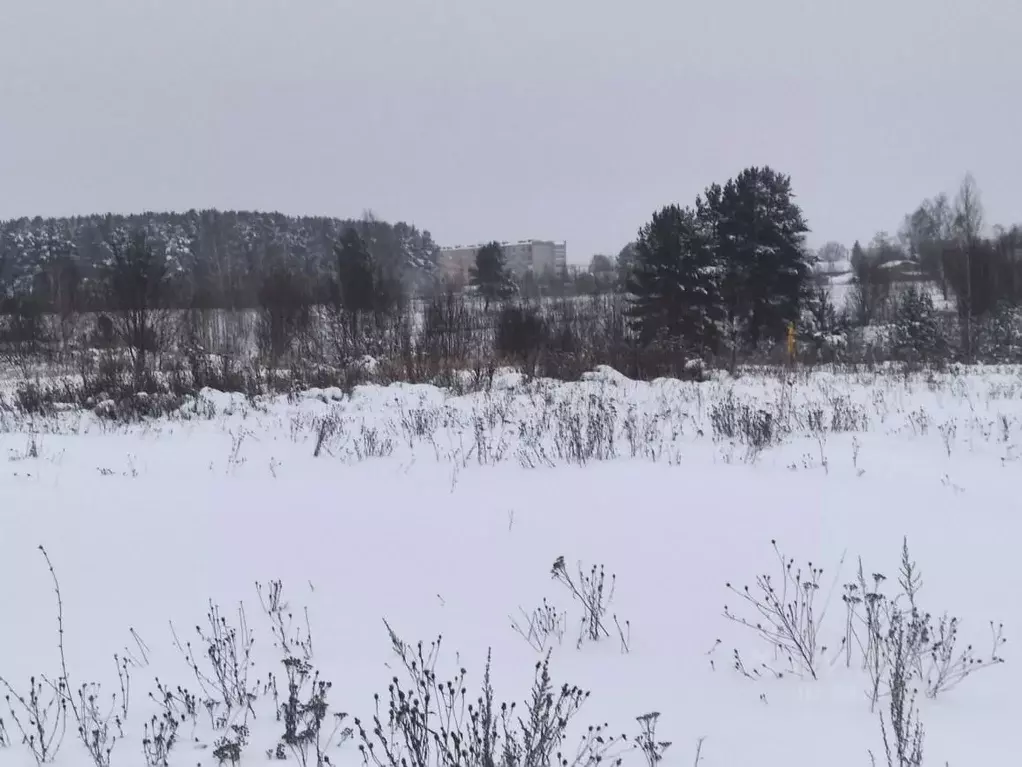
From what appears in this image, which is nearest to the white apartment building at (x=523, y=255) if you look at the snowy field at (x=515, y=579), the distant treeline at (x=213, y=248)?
the distant treeline at (x=213, y=248)

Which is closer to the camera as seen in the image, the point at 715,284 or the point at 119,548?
the point at 119,548

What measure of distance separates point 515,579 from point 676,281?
20.5 meters

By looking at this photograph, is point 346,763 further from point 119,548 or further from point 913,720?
point 119,548

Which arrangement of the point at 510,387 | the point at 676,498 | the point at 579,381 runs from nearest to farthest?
1. the point at 676,498
2. the point at 510,387
3. the point at 579,381

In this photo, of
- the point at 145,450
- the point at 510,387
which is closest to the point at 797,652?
the point at 145,450

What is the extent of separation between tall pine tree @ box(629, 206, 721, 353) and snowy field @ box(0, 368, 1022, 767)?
1551cm

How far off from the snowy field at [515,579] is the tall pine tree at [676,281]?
15505 mm

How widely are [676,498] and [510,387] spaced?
8305 mm

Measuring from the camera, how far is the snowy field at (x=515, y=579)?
2.94 meters

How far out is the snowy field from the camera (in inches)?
116

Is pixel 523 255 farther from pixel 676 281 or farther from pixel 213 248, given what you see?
pixel 676 281

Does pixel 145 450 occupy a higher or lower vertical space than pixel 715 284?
lower

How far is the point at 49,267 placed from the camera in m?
49.2

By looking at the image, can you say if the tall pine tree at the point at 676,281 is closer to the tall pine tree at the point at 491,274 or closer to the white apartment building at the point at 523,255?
the tall pine tree at the point at 491,274
